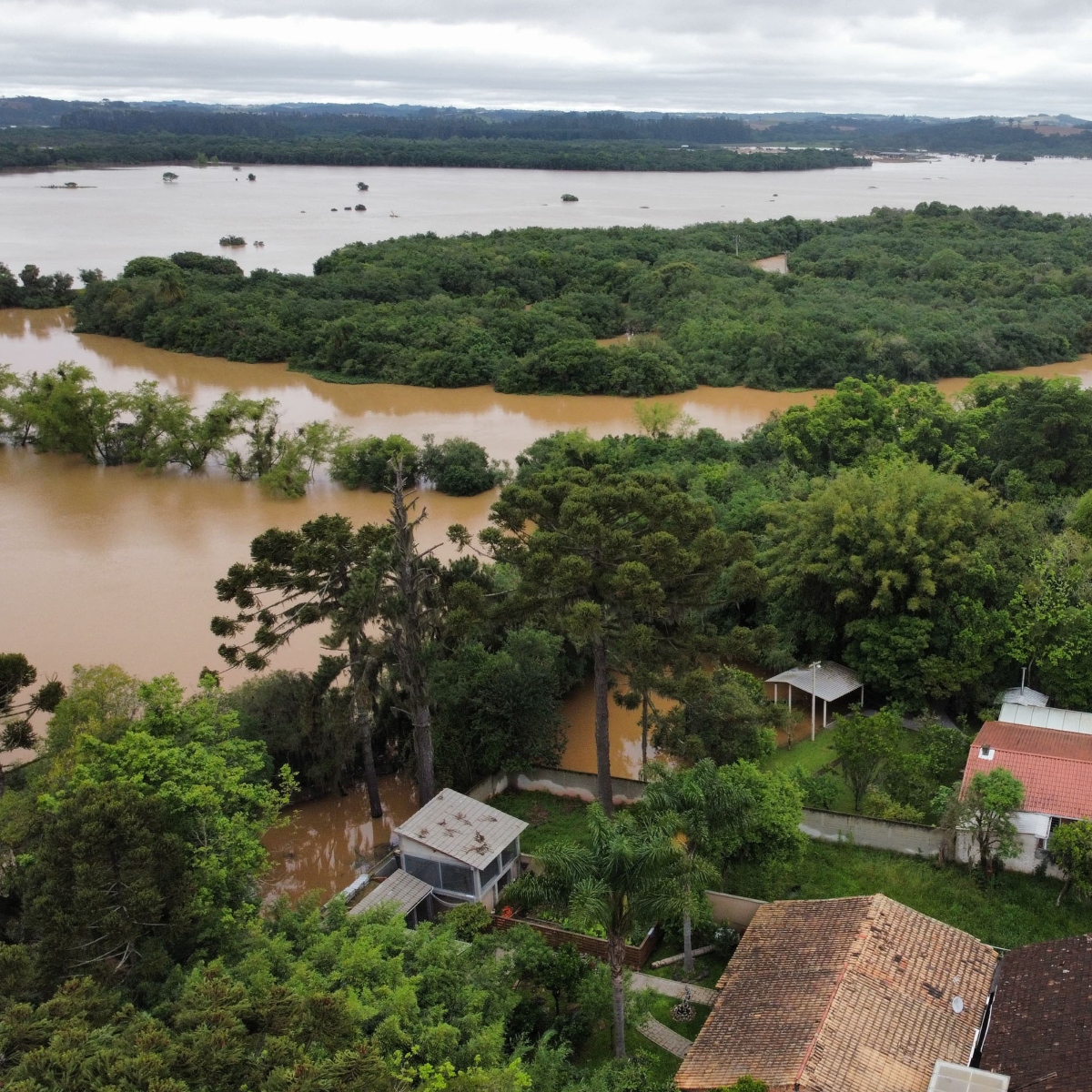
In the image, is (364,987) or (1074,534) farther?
(1074,534)

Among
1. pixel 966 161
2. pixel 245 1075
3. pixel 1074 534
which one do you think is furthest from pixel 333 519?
pixel 966 161

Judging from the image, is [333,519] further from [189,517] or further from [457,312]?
[457,312]

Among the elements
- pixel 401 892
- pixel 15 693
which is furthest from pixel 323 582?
pixel 15 693

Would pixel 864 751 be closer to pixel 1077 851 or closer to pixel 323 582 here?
pixel 1077 851

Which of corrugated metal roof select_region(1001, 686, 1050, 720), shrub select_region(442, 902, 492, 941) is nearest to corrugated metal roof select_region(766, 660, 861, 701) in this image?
corrugated metal roof select_region(1001, 686, 1050, 720)

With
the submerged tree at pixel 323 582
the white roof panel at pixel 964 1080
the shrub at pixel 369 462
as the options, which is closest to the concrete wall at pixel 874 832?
the white roof panel at pixel 964 1080

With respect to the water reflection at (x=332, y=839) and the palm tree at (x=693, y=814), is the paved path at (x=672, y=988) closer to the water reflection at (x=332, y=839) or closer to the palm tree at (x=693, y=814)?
the palm tree at (x=693, y=814)
